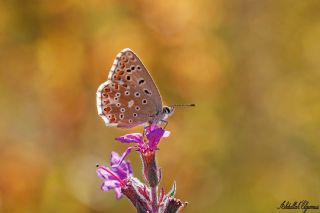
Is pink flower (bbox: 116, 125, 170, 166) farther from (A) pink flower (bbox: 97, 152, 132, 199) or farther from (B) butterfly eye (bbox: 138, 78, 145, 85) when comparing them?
(B) butterfly eye (bbox: 138, 78, 145, 85)

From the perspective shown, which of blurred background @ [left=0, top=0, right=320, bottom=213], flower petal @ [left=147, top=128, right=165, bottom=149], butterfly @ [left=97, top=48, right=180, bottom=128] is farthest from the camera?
blurred background @ [left=0, top=0, right=320, bottom=213]

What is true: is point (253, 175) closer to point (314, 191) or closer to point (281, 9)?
point (314, 191)

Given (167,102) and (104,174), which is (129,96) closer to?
(104,174)

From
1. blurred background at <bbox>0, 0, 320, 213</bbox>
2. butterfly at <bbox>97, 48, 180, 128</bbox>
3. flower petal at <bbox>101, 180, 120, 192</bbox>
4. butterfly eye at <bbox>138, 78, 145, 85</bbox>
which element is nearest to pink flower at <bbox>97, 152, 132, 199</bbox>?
flower petal at <bbox>101, 180, 120, 192</bbox>

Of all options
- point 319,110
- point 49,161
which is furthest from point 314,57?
point 49,161

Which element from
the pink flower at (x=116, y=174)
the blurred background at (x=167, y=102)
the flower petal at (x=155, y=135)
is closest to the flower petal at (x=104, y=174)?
the pink flower at (x=116, y=174)

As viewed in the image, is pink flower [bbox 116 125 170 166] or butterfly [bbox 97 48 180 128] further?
butterfly [bbox 97 48 180 128]

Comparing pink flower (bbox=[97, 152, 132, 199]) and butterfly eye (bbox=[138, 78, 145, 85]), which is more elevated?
butterfly eye (bbox=[138, 78, 145, 85])
